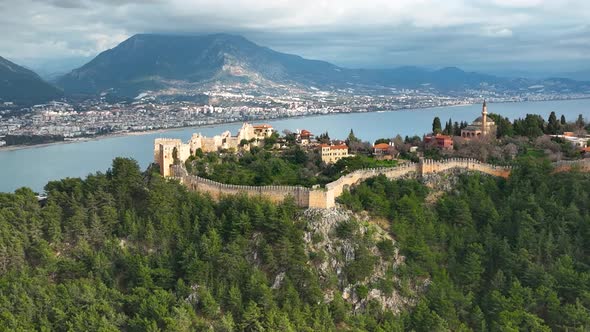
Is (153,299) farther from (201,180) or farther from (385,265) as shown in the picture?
(385,265)

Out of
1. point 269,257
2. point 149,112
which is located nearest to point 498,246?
point 269,257

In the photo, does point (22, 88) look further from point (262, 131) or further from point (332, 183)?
point (332, 183)

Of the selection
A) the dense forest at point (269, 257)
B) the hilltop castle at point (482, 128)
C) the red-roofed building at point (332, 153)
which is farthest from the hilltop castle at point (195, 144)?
the hilltop castle at point (482, 128)

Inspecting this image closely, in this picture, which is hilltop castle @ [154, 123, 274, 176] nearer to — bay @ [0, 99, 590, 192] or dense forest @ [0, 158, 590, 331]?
dense forest @ [0, 158, 590, 331]

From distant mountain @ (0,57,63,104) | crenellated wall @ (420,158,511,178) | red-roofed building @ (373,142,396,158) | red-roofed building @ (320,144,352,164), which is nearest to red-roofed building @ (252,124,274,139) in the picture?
red-roofed building @ (320,144,352,164)

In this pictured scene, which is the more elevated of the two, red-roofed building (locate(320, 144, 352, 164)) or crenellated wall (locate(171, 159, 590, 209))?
red-roofed building (locate(320, 144, 352, 164))

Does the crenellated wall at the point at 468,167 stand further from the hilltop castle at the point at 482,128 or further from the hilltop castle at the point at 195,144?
the hilltop castle at the point at 195,144
